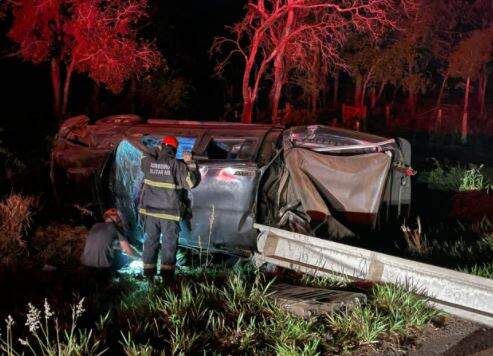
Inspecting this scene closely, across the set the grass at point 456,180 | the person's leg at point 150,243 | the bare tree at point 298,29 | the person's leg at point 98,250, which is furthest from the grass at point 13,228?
the bare tree at point 298,29

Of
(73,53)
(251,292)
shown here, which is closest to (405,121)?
(73,53)

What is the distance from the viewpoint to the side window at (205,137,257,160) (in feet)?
23.7

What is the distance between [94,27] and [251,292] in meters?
8.48

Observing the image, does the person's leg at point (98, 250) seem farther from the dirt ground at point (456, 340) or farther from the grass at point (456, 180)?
the grass at point (456, 180)

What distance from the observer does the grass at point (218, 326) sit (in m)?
4.38

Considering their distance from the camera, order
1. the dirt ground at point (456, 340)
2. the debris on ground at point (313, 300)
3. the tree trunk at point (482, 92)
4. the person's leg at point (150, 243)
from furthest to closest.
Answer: the tree trunk at point (482, 92) < the person's leg at point (150, 243) < the debris on ground at point (313, 300) < the dirt ground at point (456, 340)

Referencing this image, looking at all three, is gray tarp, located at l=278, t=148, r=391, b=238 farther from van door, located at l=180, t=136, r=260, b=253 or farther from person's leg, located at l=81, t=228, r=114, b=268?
person's leg, located at l=81, t=228, r=114, b=268

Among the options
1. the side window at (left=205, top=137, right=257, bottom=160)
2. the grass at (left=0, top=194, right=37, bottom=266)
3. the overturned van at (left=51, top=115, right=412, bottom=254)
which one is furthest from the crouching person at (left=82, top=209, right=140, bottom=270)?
the side window at (left=205, top=137, right=257, bottom=160)

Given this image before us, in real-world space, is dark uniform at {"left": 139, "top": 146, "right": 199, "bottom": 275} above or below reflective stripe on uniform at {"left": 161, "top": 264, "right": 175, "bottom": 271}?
above

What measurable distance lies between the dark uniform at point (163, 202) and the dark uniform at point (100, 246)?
0.40m

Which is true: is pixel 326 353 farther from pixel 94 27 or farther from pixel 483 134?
pixel 483 134

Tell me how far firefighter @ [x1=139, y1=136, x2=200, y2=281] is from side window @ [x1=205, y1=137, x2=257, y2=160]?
2.19ft

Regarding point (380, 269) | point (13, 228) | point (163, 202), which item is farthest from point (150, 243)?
point (380, 269)

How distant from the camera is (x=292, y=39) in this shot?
16.0 meters
